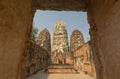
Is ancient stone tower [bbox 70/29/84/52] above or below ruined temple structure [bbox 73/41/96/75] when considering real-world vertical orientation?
above

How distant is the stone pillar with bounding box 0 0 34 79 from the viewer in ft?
5.41

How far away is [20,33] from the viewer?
→ 7.36 ft

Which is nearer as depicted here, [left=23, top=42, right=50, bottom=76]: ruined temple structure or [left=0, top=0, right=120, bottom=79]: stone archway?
[left=0, top=0, right=120, bottom=79]: stone archway

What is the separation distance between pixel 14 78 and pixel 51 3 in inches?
77.4

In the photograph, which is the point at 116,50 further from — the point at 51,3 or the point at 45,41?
the point at 45,41

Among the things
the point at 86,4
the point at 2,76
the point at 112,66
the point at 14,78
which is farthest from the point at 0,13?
the point at 86,4

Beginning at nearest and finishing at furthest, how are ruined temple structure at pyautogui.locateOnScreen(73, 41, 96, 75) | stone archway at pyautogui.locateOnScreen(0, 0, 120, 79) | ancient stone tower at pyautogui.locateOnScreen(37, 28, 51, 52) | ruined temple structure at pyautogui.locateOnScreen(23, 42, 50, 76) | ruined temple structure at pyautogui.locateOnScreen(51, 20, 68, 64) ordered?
1. stone archway at pyautogui.locateOnScreen(0, 0, 120, 79)
2. ruined temple structure at pyautogui.locateOnScreen(23, 42, 50, 76)
3. ruined temple structure at pyautogui.locateOnScreen(73, 41, 96, 75)
4. ancient stone tower at pyautogui.locateOnScreen(37, 28, 51, 52)
5. ruined temple structure at pyautogui.locateOnScreen(51, 20, 68, 64)

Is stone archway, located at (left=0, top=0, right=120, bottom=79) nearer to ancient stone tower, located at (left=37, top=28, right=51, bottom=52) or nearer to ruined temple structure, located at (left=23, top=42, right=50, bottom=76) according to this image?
ruined temple structure, located at (left=23, top=42, right=50, bottom=76)

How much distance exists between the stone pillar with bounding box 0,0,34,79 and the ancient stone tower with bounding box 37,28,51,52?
2590 centimetres

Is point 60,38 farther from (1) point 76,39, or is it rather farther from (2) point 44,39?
(2) point 44,39

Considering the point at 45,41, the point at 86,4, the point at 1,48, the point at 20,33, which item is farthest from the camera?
the point at 45,41

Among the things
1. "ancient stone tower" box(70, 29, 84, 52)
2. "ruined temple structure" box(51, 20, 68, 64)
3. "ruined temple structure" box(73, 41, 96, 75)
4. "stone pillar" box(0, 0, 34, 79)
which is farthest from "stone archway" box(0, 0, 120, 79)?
"ruined temple structure" box(51, 20, 68, 64)

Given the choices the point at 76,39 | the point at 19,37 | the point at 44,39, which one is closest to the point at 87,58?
the point at 19,37

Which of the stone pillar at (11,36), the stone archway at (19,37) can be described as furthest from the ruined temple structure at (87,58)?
the stone pillar at (11,36)
